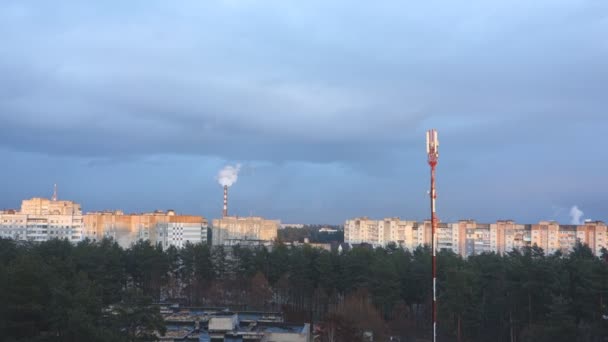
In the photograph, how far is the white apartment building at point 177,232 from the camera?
189ft

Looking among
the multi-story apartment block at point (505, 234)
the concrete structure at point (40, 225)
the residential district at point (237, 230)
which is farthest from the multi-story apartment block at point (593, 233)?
the concrete structure at point (40, 225)

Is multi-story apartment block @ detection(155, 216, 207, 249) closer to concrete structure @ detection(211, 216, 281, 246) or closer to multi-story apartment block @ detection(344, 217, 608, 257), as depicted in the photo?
concrete structure @ detection(211, 216, 281, 246)

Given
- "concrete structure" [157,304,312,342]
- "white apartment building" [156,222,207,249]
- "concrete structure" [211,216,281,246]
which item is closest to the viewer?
"concrete structure" [157,304,312,342]

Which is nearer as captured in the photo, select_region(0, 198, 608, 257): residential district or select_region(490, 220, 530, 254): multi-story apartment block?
select_region(0, 198, 608, 257): residential district

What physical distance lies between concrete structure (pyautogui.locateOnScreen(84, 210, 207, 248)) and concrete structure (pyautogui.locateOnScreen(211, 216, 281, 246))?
19.6 feet

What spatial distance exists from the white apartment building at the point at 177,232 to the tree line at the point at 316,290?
73.4ft


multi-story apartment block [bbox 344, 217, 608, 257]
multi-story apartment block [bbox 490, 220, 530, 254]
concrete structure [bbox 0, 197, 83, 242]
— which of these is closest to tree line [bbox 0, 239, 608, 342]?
multi-story apartment block [bbox 344, 217, 608, 257]

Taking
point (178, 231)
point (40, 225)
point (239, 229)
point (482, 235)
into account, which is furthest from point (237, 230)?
point (482, 235)

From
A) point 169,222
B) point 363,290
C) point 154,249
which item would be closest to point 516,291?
point 363,290

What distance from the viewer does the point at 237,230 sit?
65.4 metres

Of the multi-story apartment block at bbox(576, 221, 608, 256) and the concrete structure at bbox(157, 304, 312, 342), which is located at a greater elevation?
the multi-story apartment block at bbox(576, 221, 608, 256)

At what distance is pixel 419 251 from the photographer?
110ft

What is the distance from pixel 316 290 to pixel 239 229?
121ft

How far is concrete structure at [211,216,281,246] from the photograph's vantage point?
64.8 metres
